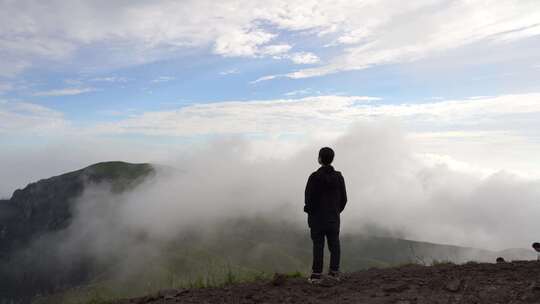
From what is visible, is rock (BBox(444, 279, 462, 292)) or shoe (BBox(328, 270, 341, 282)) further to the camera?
shoe (BBox(328, 270, 341, 282))

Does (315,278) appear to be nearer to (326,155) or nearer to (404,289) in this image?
(404,289)

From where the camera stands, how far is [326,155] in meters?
9.77

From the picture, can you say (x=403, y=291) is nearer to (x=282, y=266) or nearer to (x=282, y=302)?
(x=282, y=302)

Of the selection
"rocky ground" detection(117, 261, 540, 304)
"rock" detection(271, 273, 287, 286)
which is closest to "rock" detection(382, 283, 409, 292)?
"rocky ground" detection(117, 261, 540, 304)

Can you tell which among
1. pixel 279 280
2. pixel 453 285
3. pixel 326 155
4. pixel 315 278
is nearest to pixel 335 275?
pixel 315 278

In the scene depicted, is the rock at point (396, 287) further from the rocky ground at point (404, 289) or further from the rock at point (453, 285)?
the rock at point (453, 285)

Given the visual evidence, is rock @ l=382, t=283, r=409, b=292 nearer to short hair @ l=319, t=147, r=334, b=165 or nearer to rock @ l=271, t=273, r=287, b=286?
rock @ l=271, t=273, r=287, b=286

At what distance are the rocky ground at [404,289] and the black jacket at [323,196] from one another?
1402mm

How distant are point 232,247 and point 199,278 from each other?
7230 inches

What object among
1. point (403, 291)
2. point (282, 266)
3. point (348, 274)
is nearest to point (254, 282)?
point (348, 274)

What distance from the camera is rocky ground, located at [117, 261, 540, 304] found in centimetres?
760

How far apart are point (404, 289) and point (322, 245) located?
2110 millimetres

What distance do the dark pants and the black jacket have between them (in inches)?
6.0

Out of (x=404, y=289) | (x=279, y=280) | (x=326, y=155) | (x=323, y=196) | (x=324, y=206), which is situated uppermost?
(x=326, y=155)
